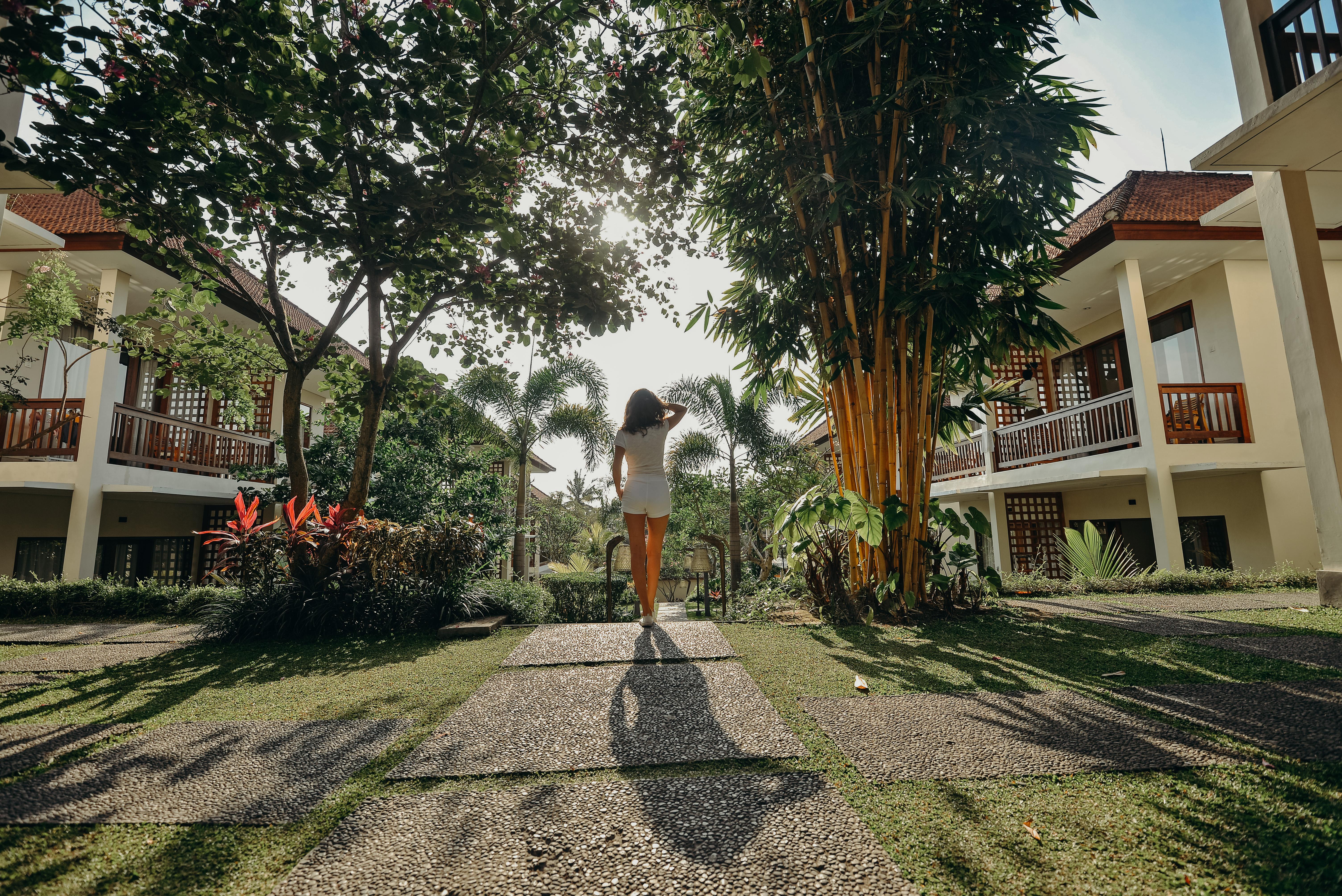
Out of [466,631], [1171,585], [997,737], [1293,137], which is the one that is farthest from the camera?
[1171,585]

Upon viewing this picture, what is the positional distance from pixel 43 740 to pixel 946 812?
2984mm

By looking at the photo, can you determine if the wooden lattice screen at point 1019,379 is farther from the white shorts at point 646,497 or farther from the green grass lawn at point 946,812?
the green grass lawn at point 946,812

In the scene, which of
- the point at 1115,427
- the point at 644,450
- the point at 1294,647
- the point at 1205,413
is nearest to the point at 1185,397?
the point at 1205,413

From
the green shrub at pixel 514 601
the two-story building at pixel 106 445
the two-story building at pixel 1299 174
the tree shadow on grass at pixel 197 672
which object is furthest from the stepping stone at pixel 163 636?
the two-story building at pixel 1299 174

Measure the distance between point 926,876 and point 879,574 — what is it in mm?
3464

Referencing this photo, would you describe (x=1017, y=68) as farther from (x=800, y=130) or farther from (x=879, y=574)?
(x=879, y=574)

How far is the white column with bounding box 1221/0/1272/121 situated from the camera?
16.3 ft

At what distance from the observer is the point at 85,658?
3.77 m

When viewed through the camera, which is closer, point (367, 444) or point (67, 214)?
point (367, 444)

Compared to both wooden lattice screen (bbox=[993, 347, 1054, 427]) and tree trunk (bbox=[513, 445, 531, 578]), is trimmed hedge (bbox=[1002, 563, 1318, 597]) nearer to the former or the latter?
wooden lattice screen (bbox=[993, 347, 1054, 427])

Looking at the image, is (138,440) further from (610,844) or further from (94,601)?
(610,844)

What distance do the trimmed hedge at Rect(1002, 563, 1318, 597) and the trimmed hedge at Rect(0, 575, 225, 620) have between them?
8988mm

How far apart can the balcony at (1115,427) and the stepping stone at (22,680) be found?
934 centimetres

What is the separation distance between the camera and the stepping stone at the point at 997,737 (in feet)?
5.71
